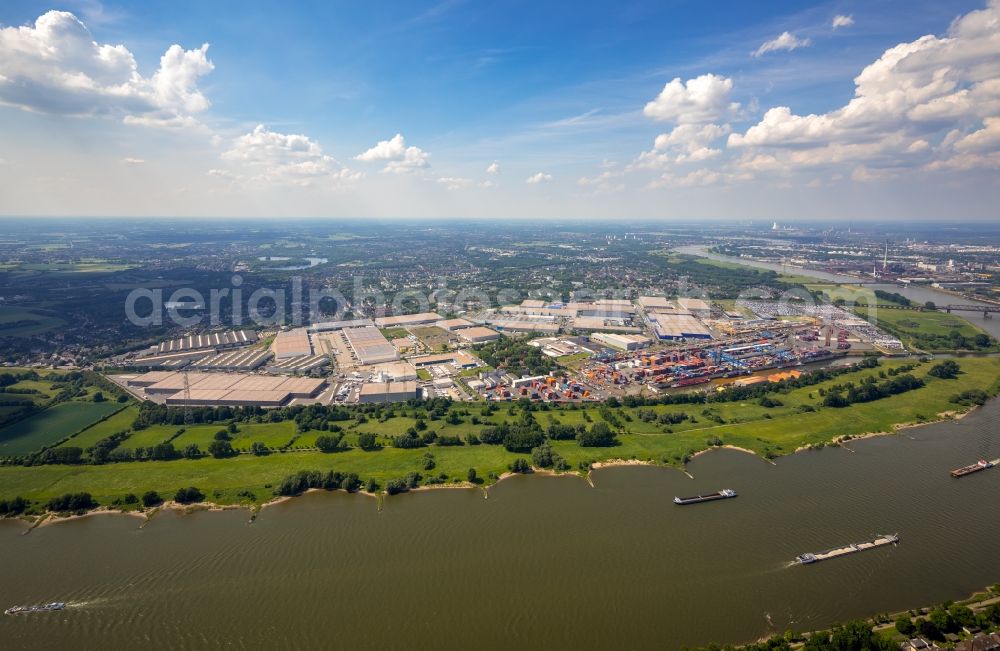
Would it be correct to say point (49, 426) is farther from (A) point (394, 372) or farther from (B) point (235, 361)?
(A) point (394, 372)

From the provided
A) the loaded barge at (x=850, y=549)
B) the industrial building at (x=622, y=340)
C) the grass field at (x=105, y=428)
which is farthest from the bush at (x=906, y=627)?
the grass field at (x=105, y=428)

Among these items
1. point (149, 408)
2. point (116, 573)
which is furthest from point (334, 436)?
point (149, 408)

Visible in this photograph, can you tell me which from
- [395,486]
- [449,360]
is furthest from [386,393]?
[395,486]

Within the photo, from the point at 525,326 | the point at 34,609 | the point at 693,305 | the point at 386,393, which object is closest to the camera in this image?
the point at 34,609

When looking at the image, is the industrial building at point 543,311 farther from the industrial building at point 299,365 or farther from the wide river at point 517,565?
the wide river at point 517,565

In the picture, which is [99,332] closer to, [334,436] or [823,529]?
[334,436]

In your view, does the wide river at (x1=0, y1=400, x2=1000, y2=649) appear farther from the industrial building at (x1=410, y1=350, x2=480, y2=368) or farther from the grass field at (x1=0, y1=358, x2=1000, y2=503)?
the industrial building at (x1=410, y1=350, x2=480, y2=368)

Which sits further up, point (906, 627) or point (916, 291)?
point (916, 291)

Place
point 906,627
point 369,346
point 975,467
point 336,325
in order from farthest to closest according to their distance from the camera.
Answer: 1. point 336,325
2. point 369,346
3. point 975,467
4. point 906,627
